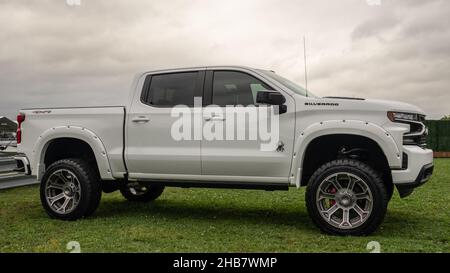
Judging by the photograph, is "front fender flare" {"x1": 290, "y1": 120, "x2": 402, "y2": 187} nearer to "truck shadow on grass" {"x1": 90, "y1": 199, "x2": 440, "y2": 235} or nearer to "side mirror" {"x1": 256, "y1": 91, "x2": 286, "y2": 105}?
"side mirror" {"x1": 256, "y1": 91, "x2": 286, "y2": 105}

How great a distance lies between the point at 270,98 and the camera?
5895 mm

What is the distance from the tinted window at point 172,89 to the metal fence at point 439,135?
79.0ft

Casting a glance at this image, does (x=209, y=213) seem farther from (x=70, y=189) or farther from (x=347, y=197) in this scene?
(x=347, y=197)

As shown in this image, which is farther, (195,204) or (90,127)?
(195,204)

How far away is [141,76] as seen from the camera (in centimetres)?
718

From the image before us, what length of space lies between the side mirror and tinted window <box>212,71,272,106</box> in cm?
36

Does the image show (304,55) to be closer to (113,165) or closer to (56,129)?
(113,165)

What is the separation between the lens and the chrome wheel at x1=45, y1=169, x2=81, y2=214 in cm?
713

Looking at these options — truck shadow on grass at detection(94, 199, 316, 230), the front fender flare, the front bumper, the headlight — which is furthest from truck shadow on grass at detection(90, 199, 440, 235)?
the headlight

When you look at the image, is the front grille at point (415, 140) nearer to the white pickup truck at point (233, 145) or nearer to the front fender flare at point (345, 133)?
the white pickup truck at point (233, 145)

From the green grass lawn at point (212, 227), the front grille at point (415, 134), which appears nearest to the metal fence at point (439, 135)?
the green grass lawn at point (212, 227)

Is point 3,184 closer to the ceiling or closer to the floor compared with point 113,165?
closer to the floor
